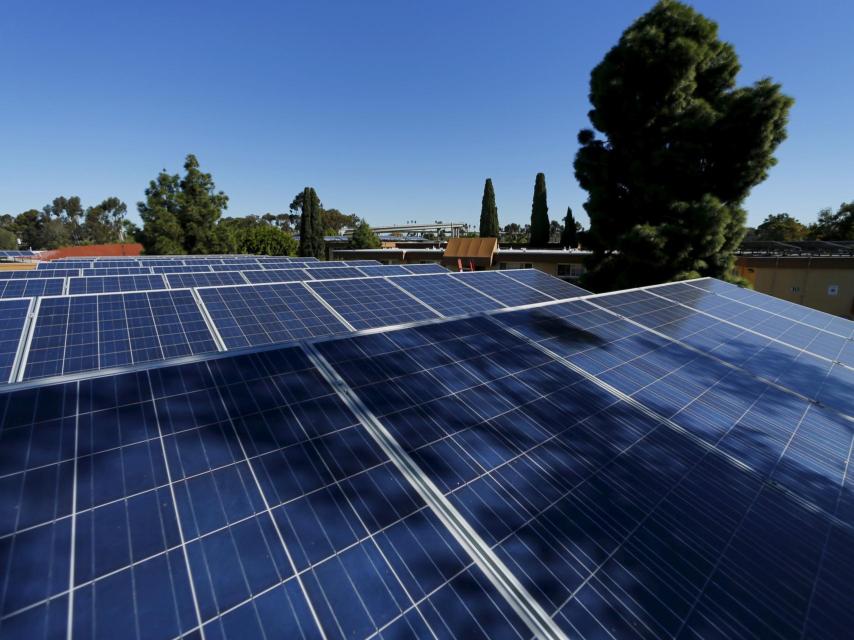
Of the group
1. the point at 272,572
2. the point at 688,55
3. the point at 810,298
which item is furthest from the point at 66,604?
the point at 810,298

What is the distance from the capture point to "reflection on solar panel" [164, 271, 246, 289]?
47.5 ft

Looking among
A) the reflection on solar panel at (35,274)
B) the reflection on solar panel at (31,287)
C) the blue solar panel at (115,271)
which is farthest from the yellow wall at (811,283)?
the reflection on solar panel at (35,274)

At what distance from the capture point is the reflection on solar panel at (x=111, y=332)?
649 centimetres

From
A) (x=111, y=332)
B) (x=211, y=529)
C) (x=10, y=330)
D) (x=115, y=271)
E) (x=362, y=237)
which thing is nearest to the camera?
(x=211, y=529)

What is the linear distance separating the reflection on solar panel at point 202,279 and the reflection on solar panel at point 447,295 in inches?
276

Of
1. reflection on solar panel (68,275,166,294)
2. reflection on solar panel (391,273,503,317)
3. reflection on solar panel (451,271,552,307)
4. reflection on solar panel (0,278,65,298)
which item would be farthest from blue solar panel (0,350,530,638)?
reflection on solar panel (0,278,65,298)

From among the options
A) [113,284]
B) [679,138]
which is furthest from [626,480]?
[679,138]

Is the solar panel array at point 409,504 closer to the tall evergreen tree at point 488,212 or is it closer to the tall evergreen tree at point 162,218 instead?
the tall evergreen tree at point 162,218

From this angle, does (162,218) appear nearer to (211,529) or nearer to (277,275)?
(277,275)

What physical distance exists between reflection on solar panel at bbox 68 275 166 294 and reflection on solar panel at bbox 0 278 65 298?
0.37m

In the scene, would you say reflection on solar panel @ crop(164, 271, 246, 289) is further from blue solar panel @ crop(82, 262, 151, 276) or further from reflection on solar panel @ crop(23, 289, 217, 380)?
blue solar panel @ crop(82, 262, 151, 276)

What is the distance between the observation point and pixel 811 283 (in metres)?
26.9

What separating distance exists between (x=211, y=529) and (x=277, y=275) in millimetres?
15198

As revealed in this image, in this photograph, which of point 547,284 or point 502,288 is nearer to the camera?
point 502,288
